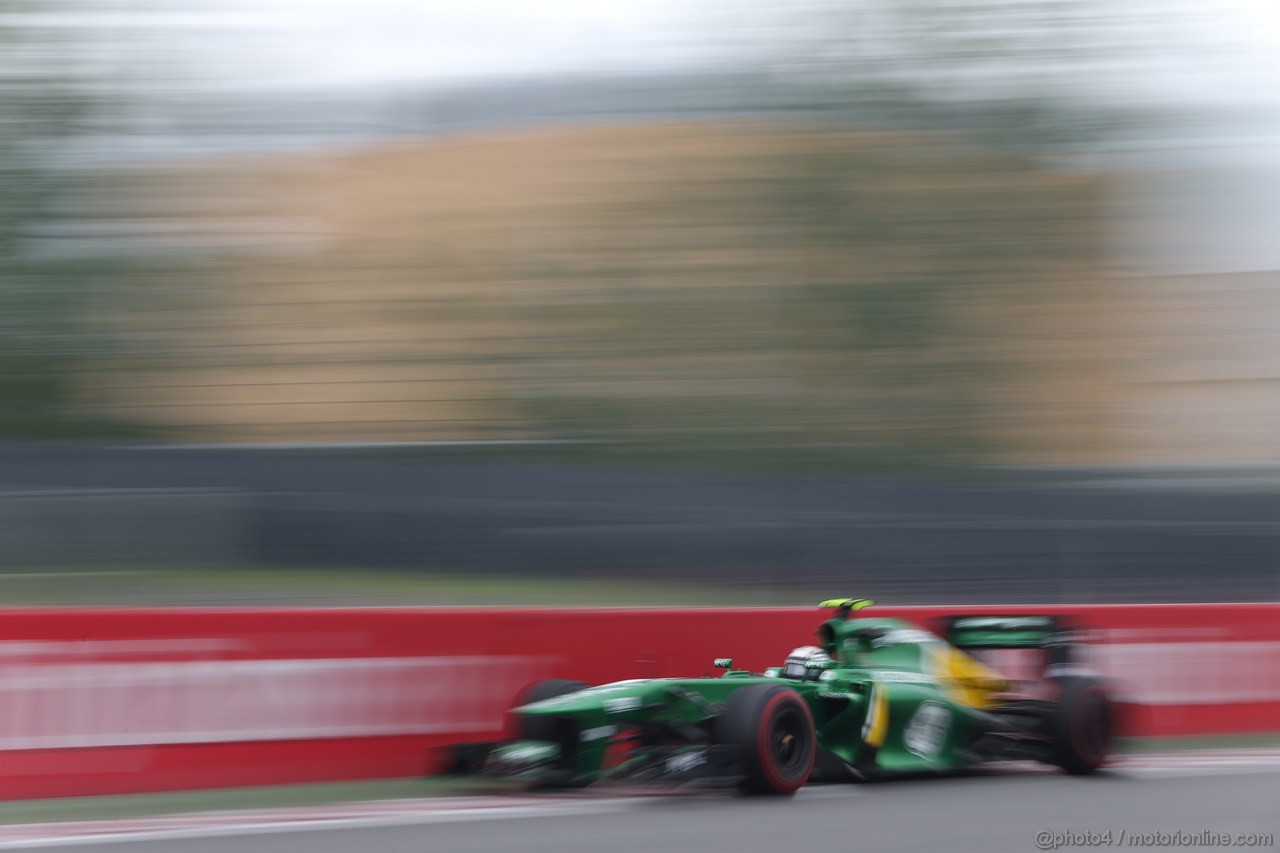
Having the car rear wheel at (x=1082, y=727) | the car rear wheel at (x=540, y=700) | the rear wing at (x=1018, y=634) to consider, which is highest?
the rear wing at (x=1018, y=634)

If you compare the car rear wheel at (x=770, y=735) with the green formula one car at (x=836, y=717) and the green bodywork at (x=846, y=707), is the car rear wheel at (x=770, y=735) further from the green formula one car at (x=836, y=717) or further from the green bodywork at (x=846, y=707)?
the green bodywork at (x=846, y=707)

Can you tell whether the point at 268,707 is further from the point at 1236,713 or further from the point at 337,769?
the point at 1236,713

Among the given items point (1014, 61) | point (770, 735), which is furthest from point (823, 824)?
point (1014, 61)

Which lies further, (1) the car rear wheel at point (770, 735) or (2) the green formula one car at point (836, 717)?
(2) the green formula one car at point (836, 717)

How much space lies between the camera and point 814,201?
1533 centimetres

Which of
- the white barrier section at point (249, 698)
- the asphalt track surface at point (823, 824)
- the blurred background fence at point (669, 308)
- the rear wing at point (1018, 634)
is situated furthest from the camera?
the blurred background fence at point (669, 308)

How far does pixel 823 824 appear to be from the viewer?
5.52m

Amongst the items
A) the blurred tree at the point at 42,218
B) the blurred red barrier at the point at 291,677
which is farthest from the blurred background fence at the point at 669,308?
the blurred red barrier at the point at 291,677

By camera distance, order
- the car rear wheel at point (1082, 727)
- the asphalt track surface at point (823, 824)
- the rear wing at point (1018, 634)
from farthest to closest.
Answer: the rear wing at point (1018, 634), the car rear wheel at point (1082, 727), the asphalt track surface at point (823, 824)

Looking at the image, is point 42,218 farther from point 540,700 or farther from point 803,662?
point 803,662

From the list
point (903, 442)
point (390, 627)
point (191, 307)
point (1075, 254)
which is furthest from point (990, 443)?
point (390, 627)

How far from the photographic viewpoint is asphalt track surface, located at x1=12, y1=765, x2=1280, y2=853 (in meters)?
5.07

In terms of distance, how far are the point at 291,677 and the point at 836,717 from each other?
251 centimetres

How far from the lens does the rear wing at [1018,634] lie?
776 centimetres
